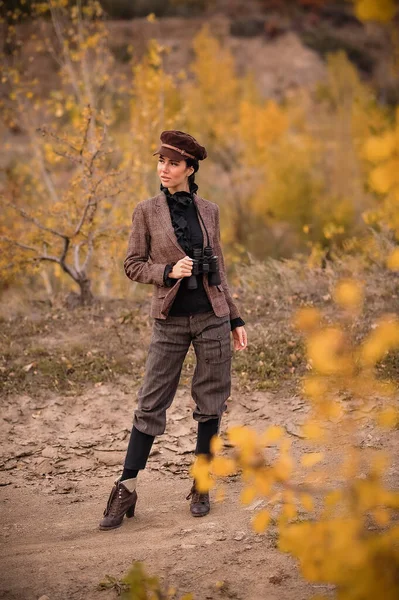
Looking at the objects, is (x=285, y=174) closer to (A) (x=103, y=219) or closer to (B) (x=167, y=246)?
(A) (x=103, y=219)

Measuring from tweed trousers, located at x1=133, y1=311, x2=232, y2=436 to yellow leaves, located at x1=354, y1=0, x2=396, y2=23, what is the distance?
2055 millimetres

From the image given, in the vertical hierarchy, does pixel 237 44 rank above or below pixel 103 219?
above

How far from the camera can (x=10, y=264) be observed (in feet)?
20.9

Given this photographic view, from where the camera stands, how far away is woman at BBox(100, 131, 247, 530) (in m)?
3.05

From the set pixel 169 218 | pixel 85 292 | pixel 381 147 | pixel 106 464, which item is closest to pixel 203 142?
pixel 85 292

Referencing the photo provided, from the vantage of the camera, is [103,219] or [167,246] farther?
[103,219]

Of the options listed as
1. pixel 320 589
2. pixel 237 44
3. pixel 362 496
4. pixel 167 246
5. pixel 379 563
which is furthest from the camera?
pixel 237 44

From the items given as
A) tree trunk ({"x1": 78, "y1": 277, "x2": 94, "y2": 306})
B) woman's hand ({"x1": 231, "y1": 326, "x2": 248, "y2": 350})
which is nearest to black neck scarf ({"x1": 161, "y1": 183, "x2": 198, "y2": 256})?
woman's hand ({"x1": 231, "y1": 326, "x2": 248, "y2": 350})

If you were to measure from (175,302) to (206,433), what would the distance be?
0.80 m

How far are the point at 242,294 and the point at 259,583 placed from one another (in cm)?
422

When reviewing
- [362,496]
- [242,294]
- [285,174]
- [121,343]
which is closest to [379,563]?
[362,496]

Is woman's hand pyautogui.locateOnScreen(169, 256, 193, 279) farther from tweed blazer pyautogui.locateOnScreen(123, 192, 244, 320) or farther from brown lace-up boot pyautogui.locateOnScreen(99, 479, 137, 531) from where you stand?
brown lace-up boot pyautogui.locateOnScreen(99, 479, 137, 531)

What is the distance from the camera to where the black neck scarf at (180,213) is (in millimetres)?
3098

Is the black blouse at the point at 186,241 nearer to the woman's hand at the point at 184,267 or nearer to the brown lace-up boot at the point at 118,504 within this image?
the woman's hand at the point at 184,267
